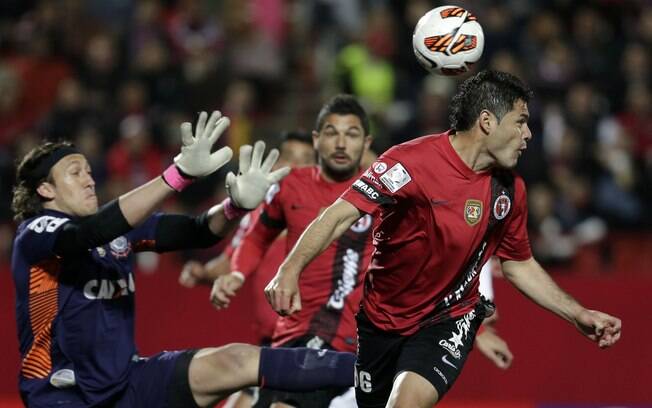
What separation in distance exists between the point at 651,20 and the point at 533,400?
5042mm

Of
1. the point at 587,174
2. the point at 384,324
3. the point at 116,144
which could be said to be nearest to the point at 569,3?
the point at 587,174

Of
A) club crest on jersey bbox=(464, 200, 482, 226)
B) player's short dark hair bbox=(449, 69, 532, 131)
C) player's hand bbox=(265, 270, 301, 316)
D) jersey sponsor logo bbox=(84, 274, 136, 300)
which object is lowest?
jersey sponsor logo bbox=(84, 274, 136, 300)

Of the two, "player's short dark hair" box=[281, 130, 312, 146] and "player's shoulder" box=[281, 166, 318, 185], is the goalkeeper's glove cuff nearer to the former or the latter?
"player's shoulder" box=[281, 166, 318, 185]

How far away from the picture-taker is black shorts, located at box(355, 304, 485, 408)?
17.8 ft

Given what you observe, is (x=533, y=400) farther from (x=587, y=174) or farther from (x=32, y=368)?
(x=32, y=368)

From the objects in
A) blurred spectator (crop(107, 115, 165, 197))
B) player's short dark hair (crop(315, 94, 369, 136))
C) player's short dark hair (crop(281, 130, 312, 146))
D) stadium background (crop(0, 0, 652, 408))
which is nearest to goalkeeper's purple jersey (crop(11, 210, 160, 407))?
player's short dark hair (crop(315, 94, 369, 136))

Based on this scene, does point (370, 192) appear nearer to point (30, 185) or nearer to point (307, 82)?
point (30, 185)

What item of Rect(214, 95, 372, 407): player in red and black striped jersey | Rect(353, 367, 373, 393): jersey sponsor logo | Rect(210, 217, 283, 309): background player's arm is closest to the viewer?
Rect(353, 367, 373, 393): jersey sponsor logo

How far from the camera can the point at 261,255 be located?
23.1 ft

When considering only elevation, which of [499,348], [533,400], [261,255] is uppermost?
[261,255]

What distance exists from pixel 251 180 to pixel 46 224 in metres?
1.06

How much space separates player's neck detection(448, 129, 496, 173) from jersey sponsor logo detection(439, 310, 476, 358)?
A: 28.9 inches

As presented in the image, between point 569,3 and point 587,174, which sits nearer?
point 587,174

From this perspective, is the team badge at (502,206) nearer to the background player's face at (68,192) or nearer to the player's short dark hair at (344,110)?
the player's short dark hair at (344,110)
